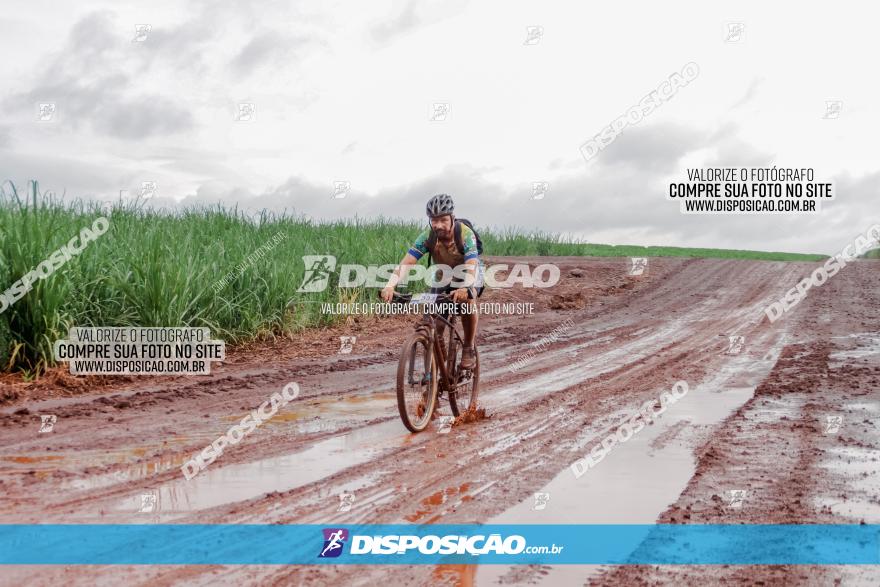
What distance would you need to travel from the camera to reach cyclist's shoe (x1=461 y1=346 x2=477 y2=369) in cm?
880

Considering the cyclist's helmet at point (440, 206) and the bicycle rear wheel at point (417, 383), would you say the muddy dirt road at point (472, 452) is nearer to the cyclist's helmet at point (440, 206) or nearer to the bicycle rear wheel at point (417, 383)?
the bicycle rear wheel at point (417, 383)

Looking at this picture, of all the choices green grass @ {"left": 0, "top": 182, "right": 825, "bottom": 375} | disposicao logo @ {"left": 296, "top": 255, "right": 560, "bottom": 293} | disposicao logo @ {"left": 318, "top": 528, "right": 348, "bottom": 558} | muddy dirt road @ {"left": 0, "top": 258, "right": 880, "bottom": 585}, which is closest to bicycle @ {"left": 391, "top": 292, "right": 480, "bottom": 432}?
muddy dirt road @ {"left": 0, "top": 258, "right": 880, "bottom": 585}

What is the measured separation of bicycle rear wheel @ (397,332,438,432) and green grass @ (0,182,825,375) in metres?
4.64

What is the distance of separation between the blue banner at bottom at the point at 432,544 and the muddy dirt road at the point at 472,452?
0.14 meters

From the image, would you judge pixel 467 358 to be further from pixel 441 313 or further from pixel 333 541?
pixel 333 541

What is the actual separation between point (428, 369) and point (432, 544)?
356cm

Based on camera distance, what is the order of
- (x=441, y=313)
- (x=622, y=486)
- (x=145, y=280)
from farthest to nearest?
(x=145, y=280)
(x=441, y=313)
(x=622, y=486)

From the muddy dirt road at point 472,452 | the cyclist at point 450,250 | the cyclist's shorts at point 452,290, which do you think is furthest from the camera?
the cyclist's shorts at point 452,290

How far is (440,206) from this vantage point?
26.4ft

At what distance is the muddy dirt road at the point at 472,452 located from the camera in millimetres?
5336

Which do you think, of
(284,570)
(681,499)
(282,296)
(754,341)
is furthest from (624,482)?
(754,341)

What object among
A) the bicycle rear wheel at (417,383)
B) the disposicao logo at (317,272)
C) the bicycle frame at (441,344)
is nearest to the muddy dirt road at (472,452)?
the bicycle rear wheel at (417,383)

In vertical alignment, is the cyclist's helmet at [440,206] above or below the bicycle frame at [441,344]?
above

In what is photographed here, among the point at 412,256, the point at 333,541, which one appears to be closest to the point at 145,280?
the point at 412,256
